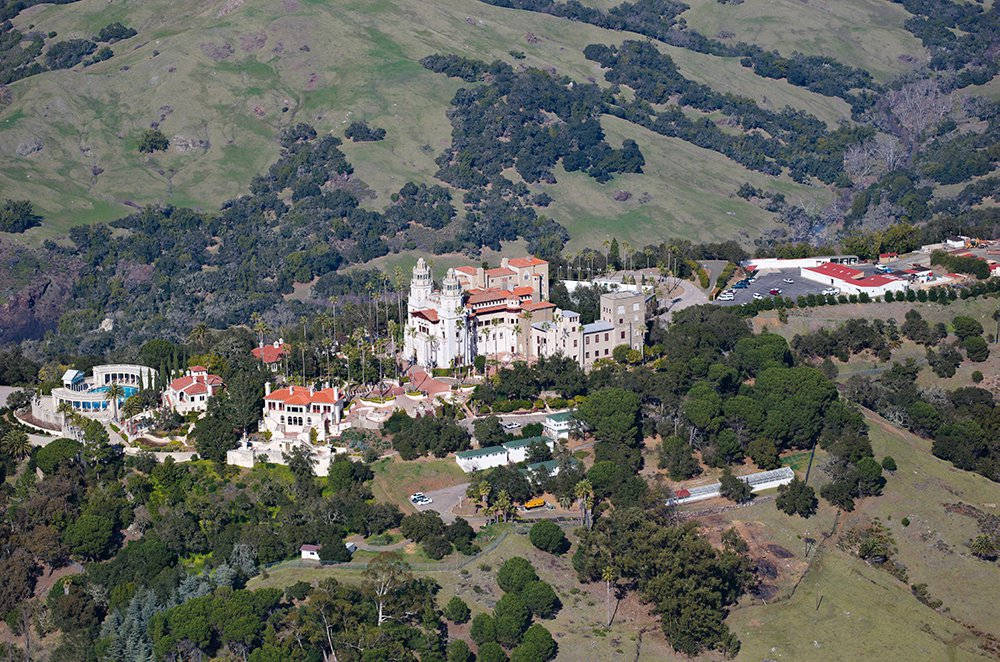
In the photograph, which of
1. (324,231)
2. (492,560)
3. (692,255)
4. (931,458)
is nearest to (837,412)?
(931,458)

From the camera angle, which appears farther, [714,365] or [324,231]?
[324,231]

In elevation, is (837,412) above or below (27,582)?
above

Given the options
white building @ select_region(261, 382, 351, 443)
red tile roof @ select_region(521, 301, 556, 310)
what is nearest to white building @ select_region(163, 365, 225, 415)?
white building @ select_region(261, 382, 351, 443)

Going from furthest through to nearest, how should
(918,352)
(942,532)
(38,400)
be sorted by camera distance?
1. (918,352)
2. (38,400)
3. (942,532)

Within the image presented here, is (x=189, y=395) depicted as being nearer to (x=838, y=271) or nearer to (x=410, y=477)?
(x=410, y=477)

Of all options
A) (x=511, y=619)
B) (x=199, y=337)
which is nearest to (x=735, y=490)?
(x=511, y=619)

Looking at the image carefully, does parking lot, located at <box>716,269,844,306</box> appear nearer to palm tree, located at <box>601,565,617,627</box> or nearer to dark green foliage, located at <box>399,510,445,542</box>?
palm tree, located at <box>601,565,617,627</box>

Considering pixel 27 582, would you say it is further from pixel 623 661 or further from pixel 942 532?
pixel 942 532
